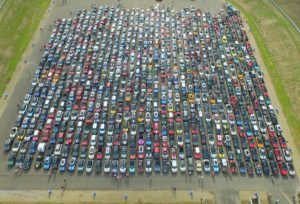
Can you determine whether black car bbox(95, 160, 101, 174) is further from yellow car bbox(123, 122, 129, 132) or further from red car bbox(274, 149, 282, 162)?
red car bbox(274, 149, 282, 162)

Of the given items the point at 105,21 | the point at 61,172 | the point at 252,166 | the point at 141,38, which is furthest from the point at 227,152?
the point at 105,21

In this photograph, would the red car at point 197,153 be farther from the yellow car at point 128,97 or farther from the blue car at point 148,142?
the yellow car at point 128,97

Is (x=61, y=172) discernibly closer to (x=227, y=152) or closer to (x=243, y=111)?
(x=227, y=152)

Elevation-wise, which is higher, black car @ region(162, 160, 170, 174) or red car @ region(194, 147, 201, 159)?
red car @ region(194, 147, 201, 159)

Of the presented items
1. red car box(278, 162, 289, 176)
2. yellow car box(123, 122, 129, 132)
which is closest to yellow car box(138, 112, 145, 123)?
yellow car box(123, 122, 129, 132)

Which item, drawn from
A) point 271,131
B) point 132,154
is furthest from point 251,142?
point 132,154

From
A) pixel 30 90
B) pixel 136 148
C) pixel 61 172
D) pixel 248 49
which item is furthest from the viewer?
pixel 248 49
